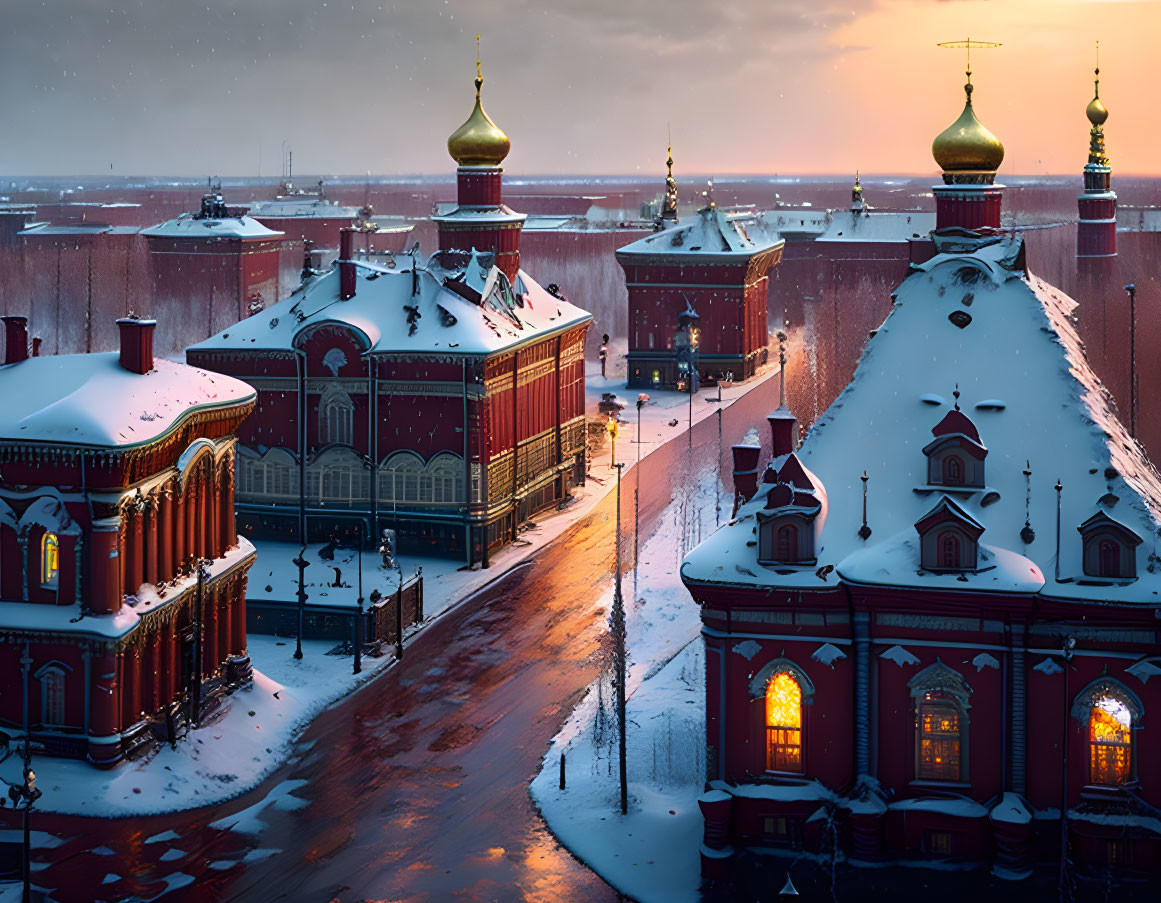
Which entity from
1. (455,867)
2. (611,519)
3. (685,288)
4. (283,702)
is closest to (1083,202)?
(685,288)

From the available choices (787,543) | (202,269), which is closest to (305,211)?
(202,269)

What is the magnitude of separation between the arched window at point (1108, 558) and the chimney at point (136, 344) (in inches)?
855

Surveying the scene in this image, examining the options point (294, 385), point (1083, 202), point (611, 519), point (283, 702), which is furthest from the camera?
point (1083, 202)

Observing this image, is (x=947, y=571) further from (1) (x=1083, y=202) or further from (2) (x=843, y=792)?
(1) (x=1083, y=202)

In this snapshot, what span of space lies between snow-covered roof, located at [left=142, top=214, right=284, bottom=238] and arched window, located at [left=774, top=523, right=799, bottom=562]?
88563 millimetres

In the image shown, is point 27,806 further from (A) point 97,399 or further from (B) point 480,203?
(B) point 480,203

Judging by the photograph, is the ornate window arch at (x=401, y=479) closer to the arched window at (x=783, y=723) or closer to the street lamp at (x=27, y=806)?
the street lamp at (x=27, y=806)

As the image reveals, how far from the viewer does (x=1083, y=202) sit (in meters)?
87.6

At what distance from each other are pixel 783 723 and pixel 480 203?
37.6 m

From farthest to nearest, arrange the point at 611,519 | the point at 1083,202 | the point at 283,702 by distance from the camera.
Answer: the point at 1083,202
the point at 611,519
the point at 283,702

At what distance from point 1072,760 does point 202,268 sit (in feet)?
311

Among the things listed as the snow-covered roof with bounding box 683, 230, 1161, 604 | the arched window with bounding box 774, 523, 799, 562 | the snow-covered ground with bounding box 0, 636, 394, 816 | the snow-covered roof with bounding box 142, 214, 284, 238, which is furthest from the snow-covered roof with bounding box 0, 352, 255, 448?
the snow-covered roof with bounding box 142, 214, 284, 238

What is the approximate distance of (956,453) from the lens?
116 ft

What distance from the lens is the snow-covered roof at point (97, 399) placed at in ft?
127
